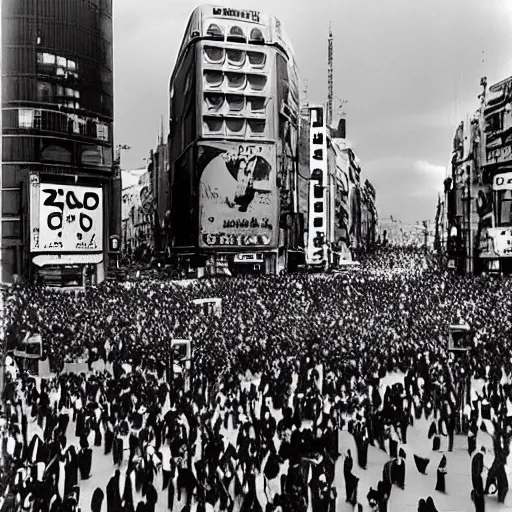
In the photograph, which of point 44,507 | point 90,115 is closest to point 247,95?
point 90,115

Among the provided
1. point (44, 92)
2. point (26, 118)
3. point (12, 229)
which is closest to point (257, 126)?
point (44, 92)

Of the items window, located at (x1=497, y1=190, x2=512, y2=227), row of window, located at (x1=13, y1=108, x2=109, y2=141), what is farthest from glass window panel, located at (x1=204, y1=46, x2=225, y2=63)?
row of window, located at (x1=13, y1=108, x2=109, y2=141)

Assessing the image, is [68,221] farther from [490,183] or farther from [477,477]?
[490,183]

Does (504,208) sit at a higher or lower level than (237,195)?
lower

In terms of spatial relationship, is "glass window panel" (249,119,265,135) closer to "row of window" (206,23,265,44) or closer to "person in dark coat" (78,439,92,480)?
"row of window" (206,23,265,44)

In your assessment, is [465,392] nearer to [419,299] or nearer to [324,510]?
[324,510]

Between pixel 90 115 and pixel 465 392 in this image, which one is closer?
pixel 465 392
